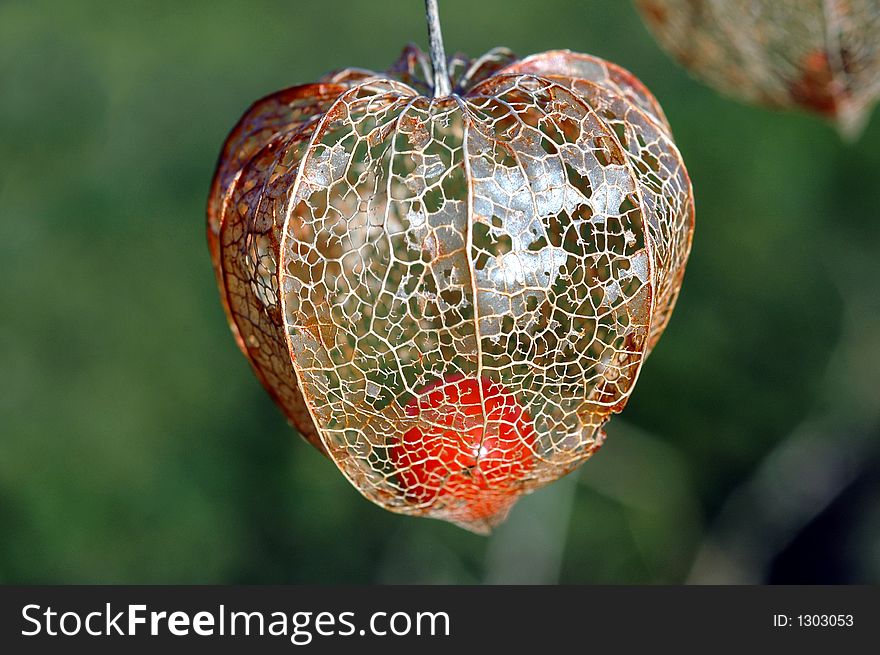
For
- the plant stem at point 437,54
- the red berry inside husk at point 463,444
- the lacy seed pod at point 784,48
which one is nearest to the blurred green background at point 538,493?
the lacy seed pod at point 784,48

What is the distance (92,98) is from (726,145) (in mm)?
2497

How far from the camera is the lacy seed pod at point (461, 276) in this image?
94 centimetres

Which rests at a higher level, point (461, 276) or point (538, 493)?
point (461, 276)

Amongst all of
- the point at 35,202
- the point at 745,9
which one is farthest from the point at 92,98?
the point at 745,9

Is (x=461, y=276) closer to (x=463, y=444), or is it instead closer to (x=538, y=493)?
(x=463, y=444)

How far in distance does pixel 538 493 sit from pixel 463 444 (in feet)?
7.53

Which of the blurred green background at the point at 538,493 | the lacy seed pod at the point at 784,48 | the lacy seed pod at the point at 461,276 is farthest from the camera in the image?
the blurred green background at the point at 538,493

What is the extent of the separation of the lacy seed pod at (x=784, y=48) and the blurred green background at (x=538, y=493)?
1892mm

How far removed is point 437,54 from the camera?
1023 millimetres

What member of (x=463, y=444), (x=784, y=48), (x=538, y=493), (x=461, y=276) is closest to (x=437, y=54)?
(x=461, y=276)

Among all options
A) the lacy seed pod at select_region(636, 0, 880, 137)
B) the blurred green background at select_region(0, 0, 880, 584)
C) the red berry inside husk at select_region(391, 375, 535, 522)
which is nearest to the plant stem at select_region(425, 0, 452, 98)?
the red berry inside husk at select_region(391, 375, 535, 522)

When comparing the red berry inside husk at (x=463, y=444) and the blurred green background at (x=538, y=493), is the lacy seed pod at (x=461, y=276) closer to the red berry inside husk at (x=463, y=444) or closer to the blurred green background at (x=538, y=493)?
the red berry inside husk at (x=463, y=444)

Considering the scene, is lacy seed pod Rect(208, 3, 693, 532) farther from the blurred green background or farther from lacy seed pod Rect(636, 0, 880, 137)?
the blurred green background

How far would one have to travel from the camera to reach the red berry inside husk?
A: 97 centimetres
